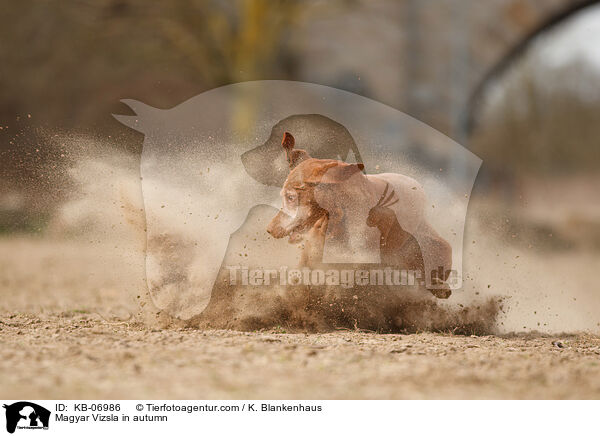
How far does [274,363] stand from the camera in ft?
11.1

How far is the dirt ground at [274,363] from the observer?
9.61 feet

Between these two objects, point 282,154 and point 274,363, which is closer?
point 274,363

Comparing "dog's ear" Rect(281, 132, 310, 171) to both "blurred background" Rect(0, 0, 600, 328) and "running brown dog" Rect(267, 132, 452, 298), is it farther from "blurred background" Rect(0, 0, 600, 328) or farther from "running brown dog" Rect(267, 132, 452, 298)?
"blurred background" Rect(0, 0, 600, 328)

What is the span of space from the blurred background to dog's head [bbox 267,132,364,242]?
5543 mm

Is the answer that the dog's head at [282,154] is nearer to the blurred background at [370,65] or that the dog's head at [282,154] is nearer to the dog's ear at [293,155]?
the dog's ear at [293,155]

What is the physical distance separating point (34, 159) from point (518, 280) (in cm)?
431
